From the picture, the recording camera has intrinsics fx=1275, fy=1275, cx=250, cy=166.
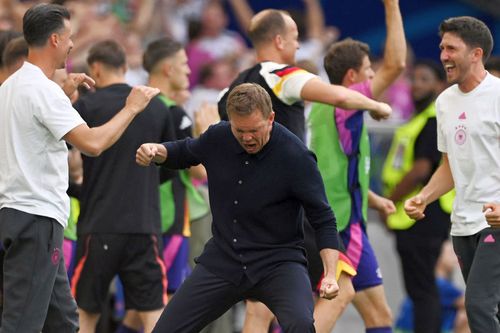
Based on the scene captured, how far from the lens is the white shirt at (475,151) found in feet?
27.6

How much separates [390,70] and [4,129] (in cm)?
290

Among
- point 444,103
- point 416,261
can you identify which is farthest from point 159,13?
point 444,103

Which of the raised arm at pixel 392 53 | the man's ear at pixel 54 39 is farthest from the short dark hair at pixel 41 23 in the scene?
the raised arm at pixel 392 53

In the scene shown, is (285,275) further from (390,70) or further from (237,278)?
(390,70)

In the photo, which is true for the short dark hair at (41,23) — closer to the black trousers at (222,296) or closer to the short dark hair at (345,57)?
the black trousers at (222,296)

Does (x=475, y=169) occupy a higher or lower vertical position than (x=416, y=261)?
higher

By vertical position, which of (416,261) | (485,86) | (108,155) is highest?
(485,86)

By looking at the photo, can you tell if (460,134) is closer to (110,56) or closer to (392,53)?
(392,53)

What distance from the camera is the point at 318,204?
7.72 m

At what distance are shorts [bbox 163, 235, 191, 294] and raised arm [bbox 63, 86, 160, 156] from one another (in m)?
2.66

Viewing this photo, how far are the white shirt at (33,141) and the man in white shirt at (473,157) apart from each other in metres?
2.49

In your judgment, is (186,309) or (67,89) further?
(67,89)

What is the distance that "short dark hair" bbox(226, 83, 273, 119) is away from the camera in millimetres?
7523

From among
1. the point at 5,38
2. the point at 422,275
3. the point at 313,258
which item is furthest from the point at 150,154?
the point at 422,275
